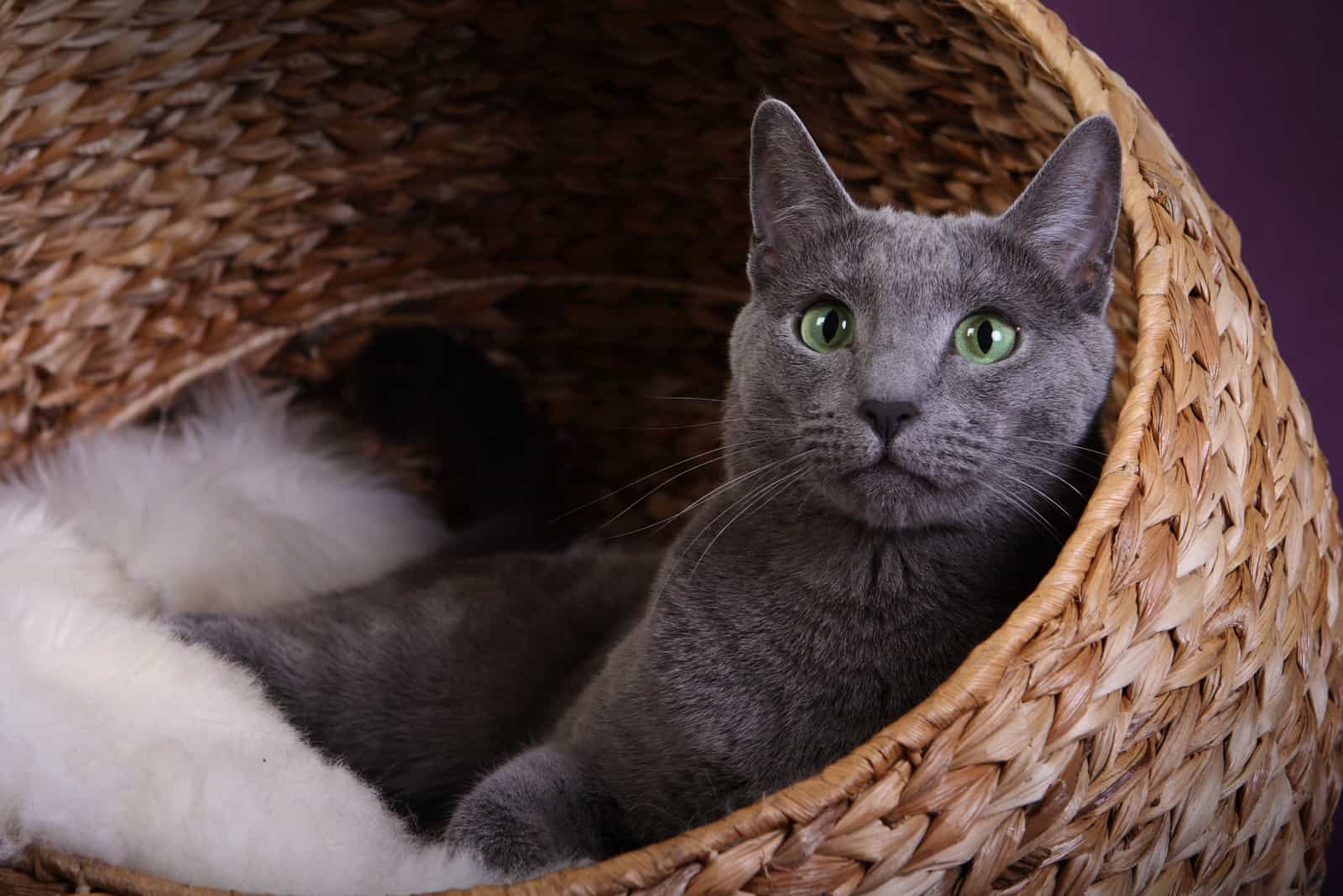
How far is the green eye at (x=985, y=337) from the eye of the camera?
903mm

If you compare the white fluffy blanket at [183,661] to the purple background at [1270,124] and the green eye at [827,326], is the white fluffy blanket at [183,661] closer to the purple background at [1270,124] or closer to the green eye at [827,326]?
the green eye at [827,326]

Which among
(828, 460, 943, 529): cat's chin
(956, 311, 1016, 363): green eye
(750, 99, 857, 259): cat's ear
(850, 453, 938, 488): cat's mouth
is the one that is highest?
(750, 99, 857, 259): cat's ear

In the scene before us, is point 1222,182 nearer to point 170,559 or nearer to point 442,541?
point 442,541

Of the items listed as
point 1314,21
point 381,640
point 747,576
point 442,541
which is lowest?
point 442,541

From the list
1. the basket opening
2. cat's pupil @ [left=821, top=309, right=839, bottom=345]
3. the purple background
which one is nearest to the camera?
cat's pupil @ [left=821, top=309, right=839, bottom=345]

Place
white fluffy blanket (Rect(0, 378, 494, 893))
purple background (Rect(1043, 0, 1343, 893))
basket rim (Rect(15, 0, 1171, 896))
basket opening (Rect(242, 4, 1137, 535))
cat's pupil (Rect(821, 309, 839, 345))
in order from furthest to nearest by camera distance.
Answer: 1. purple background (Rect(1043, 0, 1343, 893))
2. basket opening (Rect(242, 4, 1137, 535))
3. cat's pupil (Rect(821, 309, 839, 345))
4. white fluffy blanket (Rect(0, 378, 494, 893))
5. basket rim (Rect(15, 0, 1171, 896))

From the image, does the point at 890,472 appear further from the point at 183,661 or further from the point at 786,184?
the point at 183,661

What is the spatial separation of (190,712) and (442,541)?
648mm

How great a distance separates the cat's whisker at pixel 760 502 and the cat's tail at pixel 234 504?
67 cm

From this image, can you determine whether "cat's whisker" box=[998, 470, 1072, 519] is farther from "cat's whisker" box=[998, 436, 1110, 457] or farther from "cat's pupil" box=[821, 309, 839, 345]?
"cat's pupil" box=[821, 309, 839, 345]

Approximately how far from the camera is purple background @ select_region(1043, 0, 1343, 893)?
5.51ft

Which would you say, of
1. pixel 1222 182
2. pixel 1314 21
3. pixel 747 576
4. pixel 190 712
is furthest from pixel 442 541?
pixel 1314 21

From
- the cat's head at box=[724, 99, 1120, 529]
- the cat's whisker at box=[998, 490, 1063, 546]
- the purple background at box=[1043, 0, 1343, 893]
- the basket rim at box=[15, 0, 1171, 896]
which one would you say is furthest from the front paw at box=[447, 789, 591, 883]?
the purple background at box=[1043, 0, 1343, 893]

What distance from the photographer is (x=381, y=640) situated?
1.26 metres
